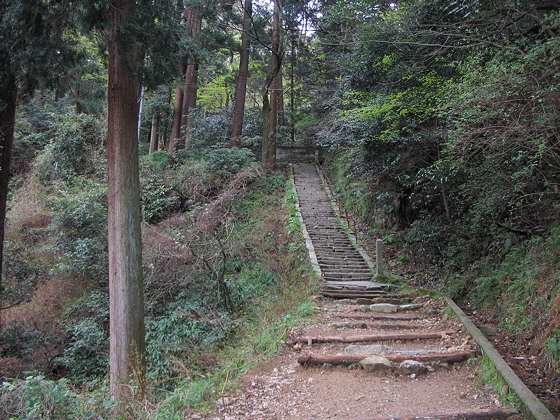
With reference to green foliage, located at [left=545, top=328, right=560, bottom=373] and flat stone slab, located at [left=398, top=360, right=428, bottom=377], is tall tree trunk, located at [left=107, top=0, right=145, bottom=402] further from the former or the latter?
green foliage, located at [left=545, top=328, right=560, bottom=373]

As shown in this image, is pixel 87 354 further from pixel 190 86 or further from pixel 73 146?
pixel 190 86

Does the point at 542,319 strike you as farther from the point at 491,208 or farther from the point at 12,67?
the point at 12,67

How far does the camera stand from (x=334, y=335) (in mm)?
6633

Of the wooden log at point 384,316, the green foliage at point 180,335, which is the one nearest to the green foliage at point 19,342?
the green foliage at point 180,335

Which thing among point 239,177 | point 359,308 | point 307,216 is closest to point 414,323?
point 359,308

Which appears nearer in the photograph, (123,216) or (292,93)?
(123,216)

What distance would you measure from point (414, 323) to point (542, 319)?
2.12 metres

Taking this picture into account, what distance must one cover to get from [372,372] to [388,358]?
358 mm

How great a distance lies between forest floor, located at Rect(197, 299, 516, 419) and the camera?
4.18 meters

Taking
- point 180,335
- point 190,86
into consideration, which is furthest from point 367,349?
point 190,86

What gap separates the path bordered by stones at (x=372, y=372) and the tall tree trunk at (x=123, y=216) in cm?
275

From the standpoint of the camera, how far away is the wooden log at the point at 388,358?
210 inches

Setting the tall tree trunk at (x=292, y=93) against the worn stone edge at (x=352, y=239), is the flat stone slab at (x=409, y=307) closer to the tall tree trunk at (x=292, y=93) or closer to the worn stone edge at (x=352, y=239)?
the worn stone edge at (x=352, y=239)

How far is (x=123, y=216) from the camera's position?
22.5 ft
